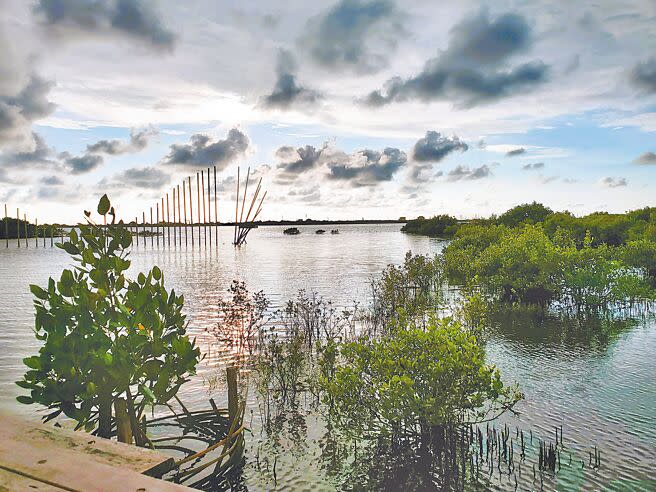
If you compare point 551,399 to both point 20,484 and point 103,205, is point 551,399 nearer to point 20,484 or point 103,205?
point 103,205

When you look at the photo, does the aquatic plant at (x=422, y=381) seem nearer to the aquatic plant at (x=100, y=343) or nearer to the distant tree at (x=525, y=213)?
the aquatic plant at (x=100, y=343)

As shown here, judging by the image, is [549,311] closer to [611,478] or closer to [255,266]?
[611,478]

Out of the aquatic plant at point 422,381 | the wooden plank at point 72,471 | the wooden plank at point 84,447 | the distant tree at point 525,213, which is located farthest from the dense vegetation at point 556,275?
the distant tree at point 525,213

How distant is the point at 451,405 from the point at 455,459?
3.24ft

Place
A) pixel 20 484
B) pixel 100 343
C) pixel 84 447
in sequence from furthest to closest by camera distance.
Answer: pixel 100 343, pixel 84 447, pixel 20 484

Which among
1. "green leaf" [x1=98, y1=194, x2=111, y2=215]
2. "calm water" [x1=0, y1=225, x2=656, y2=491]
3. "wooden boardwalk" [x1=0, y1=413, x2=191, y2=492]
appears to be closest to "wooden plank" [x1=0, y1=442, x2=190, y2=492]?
"wooden boardwalk" [x1=0, y1=413, x2=191, y2=492]

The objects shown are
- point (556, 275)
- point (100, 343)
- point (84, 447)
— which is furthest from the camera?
point (556, 275)

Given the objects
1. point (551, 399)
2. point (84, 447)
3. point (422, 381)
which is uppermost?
point (84, 447)

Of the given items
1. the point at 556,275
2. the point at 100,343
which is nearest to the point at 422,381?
the point at 100,343

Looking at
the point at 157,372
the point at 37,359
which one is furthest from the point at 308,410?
the point at 37,359

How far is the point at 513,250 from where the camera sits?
1113 inches

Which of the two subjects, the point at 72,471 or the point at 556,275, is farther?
the point at 556,275

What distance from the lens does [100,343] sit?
7.54m

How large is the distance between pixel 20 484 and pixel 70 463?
1.25 feet
